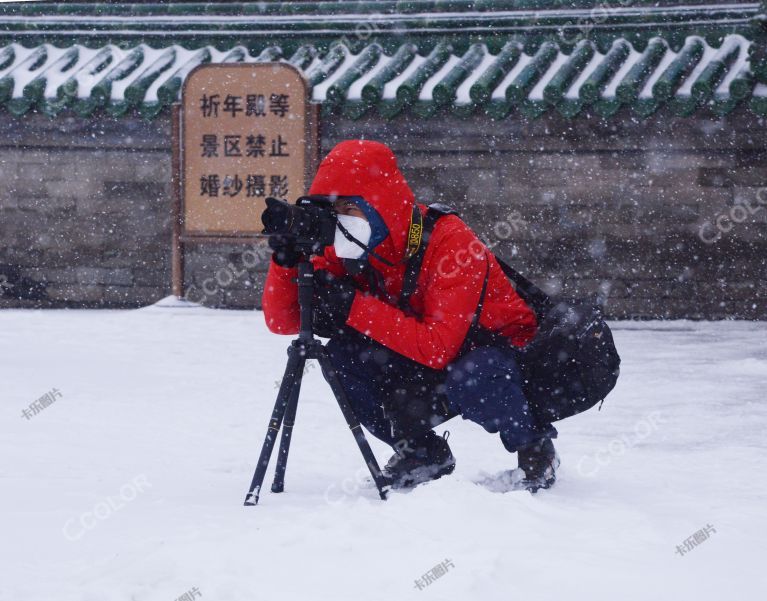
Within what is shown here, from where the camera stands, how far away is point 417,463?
3920 millimetres

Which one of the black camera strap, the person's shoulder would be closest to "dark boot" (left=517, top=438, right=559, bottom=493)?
the black camera strap

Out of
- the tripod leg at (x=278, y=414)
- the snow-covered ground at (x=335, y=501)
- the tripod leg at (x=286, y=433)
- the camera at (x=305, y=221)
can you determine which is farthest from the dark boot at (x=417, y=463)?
the camera at (x=305, y=221)

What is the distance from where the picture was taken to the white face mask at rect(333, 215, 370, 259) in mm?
3533

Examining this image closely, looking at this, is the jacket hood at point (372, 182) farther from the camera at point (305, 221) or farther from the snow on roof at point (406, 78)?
the snow on roof at point (406, 78)

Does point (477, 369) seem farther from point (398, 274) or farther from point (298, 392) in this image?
point (298, 392)

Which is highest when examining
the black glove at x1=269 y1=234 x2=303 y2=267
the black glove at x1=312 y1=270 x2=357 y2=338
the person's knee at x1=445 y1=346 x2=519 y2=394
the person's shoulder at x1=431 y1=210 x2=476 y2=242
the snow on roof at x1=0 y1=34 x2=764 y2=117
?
the snow on roof at x1=0 y1=34 x2=764 y2=117

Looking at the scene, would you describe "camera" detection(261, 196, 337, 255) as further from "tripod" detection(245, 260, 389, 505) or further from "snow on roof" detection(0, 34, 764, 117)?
"snow on roof" detection(0, 34, 764, 117)

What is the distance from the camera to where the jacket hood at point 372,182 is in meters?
3.47

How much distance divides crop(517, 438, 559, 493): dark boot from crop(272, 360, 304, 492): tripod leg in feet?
2.66

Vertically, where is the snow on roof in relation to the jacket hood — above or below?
above

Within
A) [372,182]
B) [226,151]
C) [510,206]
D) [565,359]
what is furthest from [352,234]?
[226,151]

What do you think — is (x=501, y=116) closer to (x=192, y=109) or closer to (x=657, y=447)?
(x=192, y=109)

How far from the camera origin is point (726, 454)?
467 cm

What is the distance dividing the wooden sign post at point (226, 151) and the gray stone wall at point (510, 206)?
24 cm
